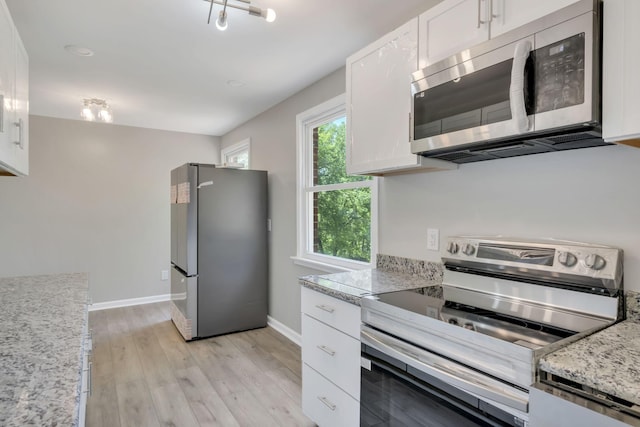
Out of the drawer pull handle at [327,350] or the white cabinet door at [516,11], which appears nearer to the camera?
the white cabinet door at [516,11]

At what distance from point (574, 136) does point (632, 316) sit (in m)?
0.64

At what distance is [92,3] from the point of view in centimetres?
189

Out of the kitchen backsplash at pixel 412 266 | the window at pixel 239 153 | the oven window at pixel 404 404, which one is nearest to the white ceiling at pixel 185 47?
the window at pixel 239 153

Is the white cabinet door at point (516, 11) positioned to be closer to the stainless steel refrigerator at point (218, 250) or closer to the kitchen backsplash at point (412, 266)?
the kitchen backsplash at point (412, 266)

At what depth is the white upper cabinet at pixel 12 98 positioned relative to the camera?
4.93 ft

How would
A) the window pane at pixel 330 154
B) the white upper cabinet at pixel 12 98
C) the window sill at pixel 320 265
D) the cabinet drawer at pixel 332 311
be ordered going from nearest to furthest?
the white upper cabinet at pixel 12 98 → the cabinet drawer at pixel 332 311 → the window sill at pixel 320 265 → the window pane at pixel 330 154

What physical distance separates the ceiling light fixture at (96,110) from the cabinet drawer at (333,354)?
268 centimetres

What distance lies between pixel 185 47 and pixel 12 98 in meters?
1.07

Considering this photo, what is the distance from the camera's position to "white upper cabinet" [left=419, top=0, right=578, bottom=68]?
1.26 m

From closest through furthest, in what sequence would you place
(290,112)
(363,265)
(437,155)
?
(437,155)
(363,265)
(290,112)

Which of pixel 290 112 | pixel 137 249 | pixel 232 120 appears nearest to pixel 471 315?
pixel 290 112

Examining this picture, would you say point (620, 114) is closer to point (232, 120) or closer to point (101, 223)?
point (232, 120)

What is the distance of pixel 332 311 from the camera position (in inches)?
69.0

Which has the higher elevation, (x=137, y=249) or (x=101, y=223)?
(x=101, y=223)
